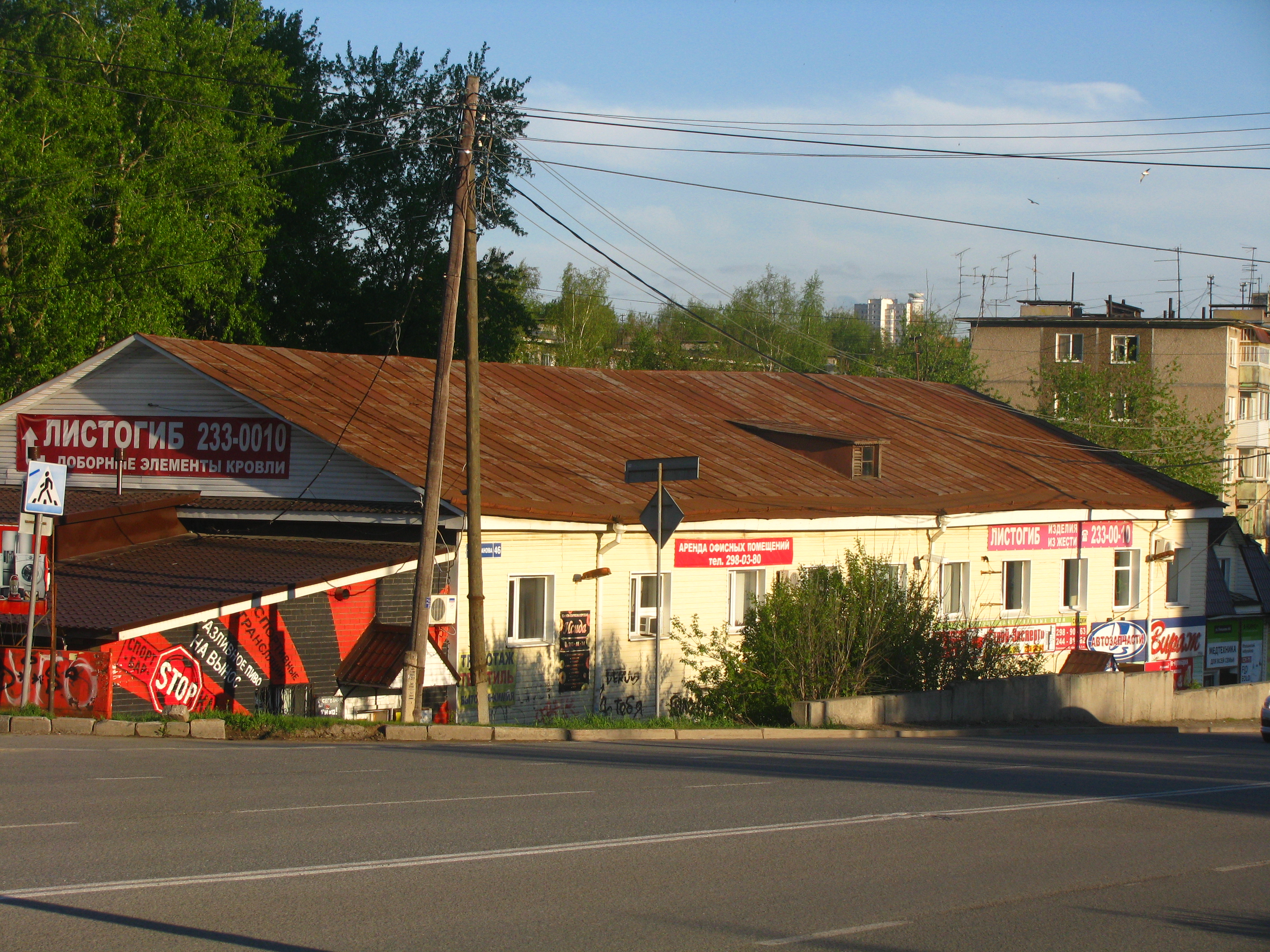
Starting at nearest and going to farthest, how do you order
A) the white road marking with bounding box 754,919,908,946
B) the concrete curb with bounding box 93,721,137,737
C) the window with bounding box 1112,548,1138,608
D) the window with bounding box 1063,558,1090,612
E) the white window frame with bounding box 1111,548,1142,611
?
the white road marking with bounding box 754,919,908,946 < the concrete curb with bounding box 93,721,137,737 < the window with bounding box 1063,558,1090,612 < the white window frame with bounding box 1111,548,1142,611 < the window with bounding box 1112,548,1138,608

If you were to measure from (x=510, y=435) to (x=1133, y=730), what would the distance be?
12746 millimetres

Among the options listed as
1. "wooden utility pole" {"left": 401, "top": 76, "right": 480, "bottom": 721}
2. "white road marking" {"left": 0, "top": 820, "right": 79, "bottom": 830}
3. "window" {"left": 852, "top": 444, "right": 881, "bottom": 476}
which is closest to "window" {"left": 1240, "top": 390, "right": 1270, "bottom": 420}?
"window" {"left": 852, "top": 444, "right": 881, "bottom": 476}

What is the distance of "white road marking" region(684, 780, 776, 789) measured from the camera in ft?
36.5

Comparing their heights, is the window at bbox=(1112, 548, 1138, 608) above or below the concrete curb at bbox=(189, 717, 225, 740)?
above

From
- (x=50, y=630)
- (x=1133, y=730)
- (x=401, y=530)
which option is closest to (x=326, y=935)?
(x=50, y=630)

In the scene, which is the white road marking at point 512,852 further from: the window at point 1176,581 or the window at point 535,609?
the window at point 1176,581

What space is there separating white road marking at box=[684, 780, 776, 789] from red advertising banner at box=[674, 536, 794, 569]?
9987 mm

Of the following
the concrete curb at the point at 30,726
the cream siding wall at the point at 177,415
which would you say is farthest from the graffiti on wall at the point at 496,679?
the concrete curb at the point at 30,726

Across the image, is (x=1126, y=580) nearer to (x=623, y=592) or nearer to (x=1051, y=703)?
(x=1051, y=703)

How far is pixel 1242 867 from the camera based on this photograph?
8.46 meters

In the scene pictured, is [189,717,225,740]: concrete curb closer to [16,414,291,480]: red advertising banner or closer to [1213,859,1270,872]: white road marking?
[16,414,291,480]: red advertising banner

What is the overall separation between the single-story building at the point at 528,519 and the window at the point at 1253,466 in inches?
1607

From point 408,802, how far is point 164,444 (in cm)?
1388

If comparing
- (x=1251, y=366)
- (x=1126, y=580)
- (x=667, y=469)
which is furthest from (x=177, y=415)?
(x=1251, y=366)
